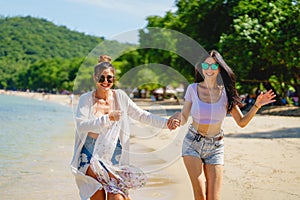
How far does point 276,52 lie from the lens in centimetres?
2631

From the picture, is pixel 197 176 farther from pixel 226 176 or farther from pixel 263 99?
pixel 226 176

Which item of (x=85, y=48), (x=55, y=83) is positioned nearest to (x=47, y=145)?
(x=55, y=83)

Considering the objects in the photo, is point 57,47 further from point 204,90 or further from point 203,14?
point 204,90

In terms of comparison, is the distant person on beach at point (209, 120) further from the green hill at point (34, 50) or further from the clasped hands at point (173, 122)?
the green hill at point (34, 50)

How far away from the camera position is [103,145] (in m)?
4.20

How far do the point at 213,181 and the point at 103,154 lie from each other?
1158mm

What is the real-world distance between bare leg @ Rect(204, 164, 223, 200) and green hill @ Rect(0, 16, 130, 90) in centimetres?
12852

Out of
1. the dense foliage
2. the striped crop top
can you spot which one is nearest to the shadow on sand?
the dense foliage

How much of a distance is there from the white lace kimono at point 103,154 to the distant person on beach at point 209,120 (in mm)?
602

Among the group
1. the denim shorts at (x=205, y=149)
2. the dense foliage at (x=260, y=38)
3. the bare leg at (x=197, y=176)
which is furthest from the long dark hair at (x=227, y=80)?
the dense foliage at (x=260, y=38)

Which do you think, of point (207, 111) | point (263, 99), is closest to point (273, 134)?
point (263, 99)

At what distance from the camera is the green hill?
476ft

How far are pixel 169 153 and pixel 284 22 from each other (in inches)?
895

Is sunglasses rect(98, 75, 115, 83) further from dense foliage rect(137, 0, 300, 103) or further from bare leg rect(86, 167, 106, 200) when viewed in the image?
dense foliage rect(137, 0, 300, 103)
